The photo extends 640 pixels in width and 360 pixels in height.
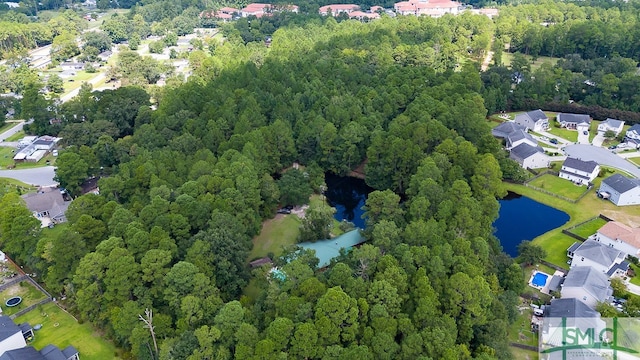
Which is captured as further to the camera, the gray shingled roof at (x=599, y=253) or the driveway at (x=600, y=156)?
the driveway at (x=600, y=156)

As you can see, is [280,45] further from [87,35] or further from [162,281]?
[162,281]

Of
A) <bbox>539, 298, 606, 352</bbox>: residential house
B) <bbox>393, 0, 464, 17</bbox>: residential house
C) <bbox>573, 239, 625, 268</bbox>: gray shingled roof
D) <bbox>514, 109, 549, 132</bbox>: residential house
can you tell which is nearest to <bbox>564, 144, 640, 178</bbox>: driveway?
<bbox>514, 109, 549, 132</bbox>: residential house

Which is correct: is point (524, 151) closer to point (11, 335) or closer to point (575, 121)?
point (575, 121)

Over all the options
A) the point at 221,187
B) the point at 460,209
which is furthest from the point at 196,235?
the point at 460,209

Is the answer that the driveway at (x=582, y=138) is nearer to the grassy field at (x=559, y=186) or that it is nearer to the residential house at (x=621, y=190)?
the grassy field at (x=559, y=186)

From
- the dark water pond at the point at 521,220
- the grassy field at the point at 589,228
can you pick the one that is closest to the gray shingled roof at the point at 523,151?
the dark water pond at the point at 521,220

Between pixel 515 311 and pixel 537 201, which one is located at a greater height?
pixel 515 311
